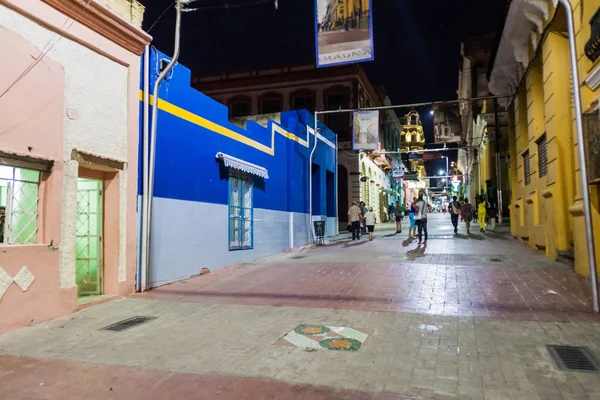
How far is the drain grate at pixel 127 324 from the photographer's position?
5.44 m

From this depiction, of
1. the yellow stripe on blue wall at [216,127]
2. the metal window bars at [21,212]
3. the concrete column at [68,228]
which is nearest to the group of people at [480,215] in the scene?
the yellow stripe on blue wall at [216,127]

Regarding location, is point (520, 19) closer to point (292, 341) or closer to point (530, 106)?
point (530, 106)

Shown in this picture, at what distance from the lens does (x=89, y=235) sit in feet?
23.8

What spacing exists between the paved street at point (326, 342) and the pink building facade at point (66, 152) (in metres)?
0.56

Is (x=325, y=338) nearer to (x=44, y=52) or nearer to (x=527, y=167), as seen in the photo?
(x=44, y=52)

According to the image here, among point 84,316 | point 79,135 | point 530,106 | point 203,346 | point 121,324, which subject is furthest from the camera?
point 530,106

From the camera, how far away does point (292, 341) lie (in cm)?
478

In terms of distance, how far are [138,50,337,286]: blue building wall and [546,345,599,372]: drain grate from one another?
→ 654cm

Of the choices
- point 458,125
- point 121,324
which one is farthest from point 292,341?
point 458,125

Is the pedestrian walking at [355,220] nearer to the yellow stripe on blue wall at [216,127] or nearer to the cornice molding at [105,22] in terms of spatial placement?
the yellow stripe on blue wall at [216,127]

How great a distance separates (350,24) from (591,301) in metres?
7.32

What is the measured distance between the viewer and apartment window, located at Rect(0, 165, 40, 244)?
219 inches

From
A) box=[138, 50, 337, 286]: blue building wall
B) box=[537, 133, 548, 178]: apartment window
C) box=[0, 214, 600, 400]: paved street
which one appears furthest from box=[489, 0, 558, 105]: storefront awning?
box=[138, 50, 337, 286]: blue building wall

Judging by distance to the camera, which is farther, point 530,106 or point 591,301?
point 530,106
